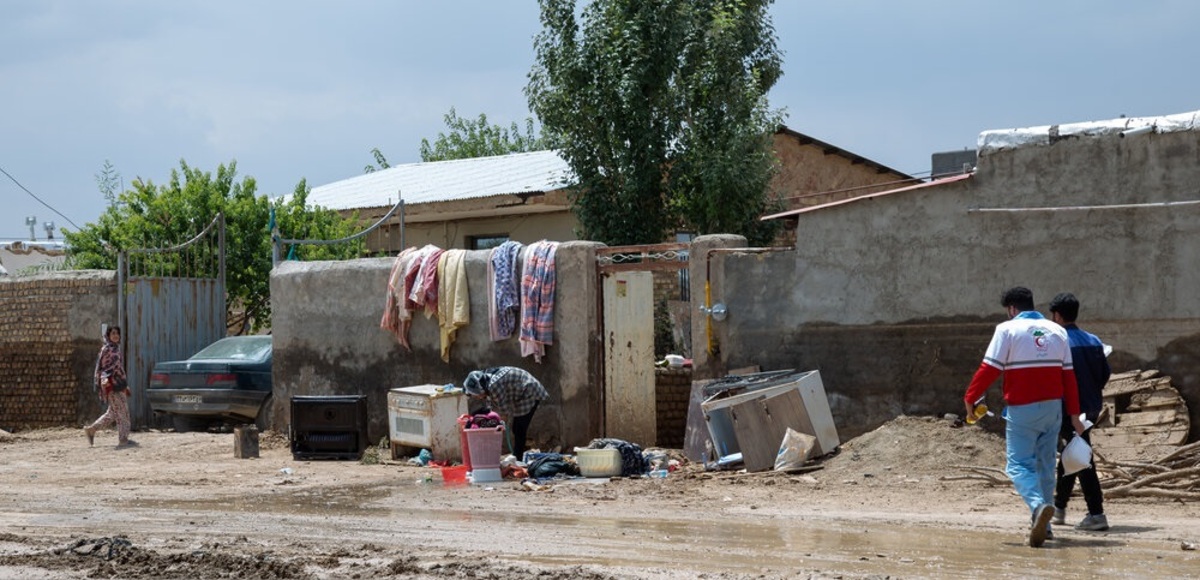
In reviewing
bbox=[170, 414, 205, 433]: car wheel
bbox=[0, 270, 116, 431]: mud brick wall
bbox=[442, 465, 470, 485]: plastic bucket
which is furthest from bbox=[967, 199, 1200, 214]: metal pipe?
bbox=[0, 270, 116, 431]: mud brick wall

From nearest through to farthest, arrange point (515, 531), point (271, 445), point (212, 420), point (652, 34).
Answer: point (515, 531) < point (271, 445) < point (212, 420) < point (652, 34)

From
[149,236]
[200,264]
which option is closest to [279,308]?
[200,264]

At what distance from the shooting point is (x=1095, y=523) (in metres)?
9.66

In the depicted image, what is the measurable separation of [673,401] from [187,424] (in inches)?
297

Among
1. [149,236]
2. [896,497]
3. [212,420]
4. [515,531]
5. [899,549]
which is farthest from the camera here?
[149,236]

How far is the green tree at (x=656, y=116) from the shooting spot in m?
22.1

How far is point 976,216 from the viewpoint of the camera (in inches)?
538

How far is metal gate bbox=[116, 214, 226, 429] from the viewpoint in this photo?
2088 cm

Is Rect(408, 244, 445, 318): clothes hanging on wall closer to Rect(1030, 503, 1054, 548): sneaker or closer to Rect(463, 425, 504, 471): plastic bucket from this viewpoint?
Rect(463, 425, 504, 471): plastic bucket

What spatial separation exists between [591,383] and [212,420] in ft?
23.3

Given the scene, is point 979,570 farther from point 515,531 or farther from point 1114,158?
point 1114,158

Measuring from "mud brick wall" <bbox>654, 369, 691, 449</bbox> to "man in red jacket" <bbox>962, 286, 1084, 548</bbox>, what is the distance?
7.44 m

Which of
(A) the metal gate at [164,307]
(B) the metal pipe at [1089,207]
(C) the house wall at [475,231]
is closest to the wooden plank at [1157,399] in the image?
(B) the metal pipe at [1089,207]

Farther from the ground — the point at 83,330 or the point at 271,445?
the point at 83,330
